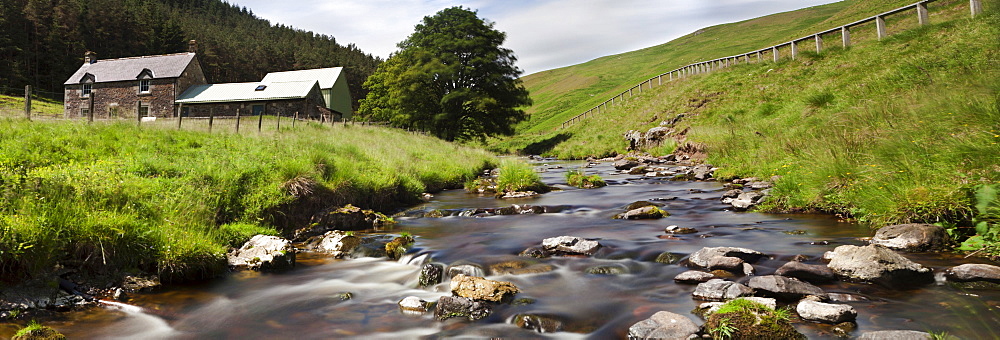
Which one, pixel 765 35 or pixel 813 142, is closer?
pixel 813 142

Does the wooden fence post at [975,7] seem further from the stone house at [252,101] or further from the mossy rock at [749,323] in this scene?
the stone house at [252,101]

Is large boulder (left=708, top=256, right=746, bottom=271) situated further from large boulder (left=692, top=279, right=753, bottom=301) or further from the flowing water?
large boulder (left=692, top=279, right=753, bottom=301)

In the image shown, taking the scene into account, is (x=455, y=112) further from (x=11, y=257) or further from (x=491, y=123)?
(x=11, y=257)

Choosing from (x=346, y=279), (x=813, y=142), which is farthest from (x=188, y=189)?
(x=813, y=142)

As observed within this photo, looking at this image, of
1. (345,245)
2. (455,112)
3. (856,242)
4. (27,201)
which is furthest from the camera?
(455,112)

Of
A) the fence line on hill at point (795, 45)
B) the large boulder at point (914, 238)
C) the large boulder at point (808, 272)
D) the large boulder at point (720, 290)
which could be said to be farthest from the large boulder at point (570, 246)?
the fence line on hill at point (795, 45)

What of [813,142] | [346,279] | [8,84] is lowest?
[346,279]

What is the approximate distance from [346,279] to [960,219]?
867 cm

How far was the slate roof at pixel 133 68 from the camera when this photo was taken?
5084cm

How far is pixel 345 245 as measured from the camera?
8.84m

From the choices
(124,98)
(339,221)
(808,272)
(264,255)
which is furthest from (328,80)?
(808,272)

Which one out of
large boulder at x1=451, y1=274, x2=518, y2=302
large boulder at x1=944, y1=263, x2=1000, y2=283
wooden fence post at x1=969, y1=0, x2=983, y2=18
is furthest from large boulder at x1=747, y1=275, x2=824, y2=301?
wooden fence post at x1=969, y1=0, x2=983, y2=18

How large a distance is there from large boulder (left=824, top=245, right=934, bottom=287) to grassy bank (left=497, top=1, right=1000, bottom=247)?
188 cm

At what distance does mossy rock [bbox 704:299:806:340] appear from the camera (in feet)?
13.2
